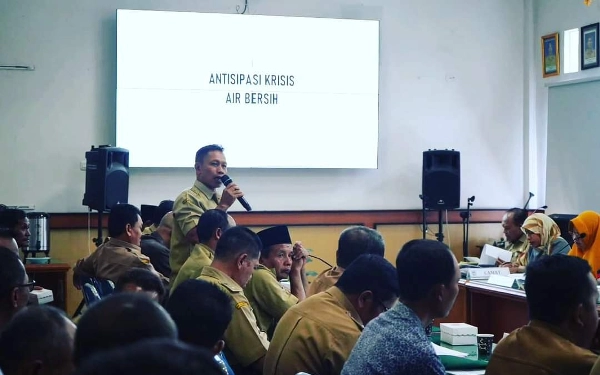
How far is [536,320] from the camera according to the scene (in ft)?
7.20

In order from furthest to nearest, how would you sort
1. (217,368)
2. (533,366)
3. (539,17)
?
1. (539,17)
2. (533,366)
3. (217,368)

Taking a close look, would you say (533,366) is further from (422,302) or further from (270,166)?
(270,166)

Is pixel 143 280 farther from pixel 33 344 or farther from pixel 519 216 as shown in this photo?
pixel 519 216

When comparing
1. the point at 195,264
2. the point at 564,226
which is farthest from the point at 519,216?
the point at 195,264

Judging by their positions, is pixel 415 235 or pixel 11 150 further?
pixel 415 235

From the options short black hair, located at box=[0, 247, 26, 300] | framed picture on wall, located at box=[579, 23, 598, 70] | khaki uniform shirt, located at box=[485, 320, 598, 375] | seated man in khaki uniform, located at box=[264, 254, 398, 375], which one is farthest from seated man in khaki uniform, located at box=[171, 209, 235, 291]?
framed picture on wall, located at box=[579, 23, 598, 70]

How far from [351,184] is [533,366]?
18.5ft

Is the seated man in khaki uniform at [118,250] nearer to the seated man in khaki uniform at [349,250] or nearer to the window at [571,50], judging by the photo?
the seated man in khaki uniform at [349,250]

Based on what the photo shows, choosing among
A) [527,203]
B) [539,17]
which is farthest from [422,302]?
[539,17]

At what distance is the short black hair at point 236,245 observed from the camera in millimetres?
3250

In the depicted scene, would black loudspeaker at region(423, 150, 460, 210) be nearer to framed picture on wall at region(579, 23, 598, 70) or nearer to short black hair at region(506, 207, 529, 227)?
short black hair at region(506, 207, 529, 227)

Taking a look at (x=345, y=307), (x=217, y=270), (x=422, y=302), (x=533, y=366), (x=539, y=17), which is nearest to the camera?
(x=533, y=366)

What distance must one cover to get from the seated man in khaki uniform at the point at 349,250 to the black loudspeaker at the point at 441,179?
4127 millimetres

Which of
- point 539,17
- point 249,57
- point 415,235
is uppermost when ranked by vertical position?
point 539,17
